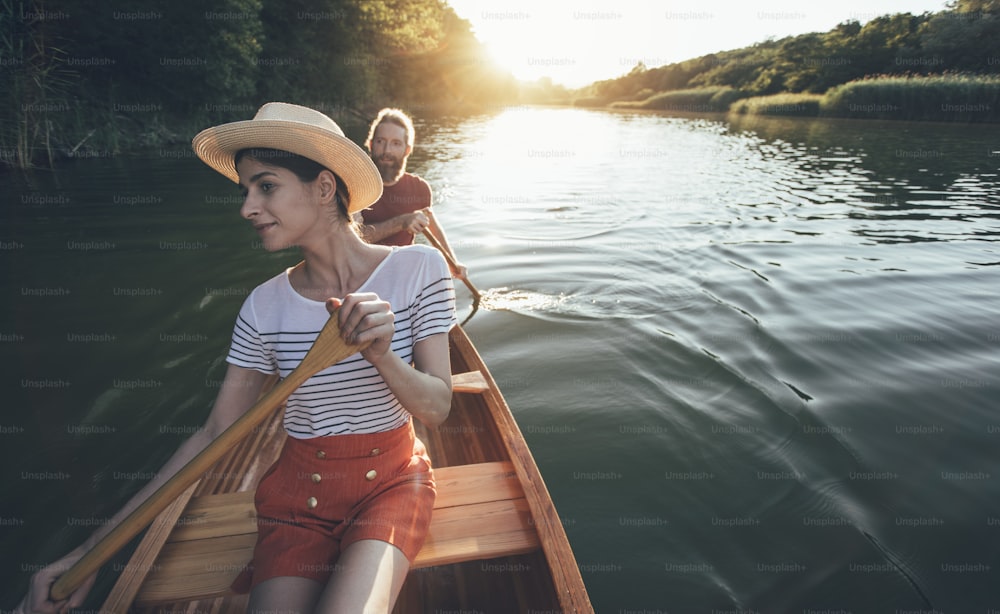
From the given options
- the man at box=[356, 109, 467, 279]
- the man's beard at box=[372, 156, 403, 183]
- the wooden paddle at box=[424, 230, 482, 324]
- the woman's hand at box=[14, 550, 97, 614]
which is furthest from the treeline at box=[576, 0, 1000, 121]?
the woman's hand at box=[14, 550, 97, 614]

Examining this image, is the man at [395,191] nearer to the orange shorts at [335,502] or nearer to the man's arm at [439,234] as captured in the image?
the man's arm at [439,234]

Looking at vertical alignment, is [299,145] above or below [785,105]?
above

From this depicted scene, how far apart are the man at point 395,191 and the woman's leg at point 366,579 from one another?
292 centimetres

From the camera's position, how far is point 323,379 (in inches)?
64.7

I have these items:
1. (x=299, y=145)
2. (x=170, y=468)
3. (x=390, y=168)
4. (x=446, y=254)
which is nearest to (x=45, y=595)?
(x=170, y=468)

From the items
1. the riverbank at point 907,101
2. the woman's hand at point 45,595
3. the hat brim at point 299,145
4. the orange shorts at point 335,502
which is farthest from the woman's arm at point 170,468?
the riverbank at point 907,101

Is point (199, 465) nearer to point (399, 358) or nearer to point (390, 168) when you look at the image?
point (399, 358)

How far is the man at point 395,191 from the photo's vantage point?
4.36 meters

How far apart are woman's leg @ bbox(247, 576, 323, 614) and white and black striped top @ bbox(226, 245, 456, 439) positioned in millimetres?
457

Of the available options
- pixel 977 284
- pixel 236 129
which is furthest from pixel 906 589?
A: pixel 977 284

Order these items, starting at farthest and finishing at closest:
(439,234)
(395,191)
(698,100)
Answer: (698,100), (439,234), (395,191)

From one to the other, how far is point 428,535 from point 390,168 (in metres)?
3.40

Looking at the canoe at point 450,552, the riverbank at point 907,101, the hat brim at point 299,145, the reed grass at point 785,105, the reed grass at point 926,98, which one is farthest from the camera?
the reed grass at point 785,105

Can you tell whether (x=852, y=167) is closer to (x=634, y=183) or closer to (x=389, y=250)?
(x=634, y=183)
